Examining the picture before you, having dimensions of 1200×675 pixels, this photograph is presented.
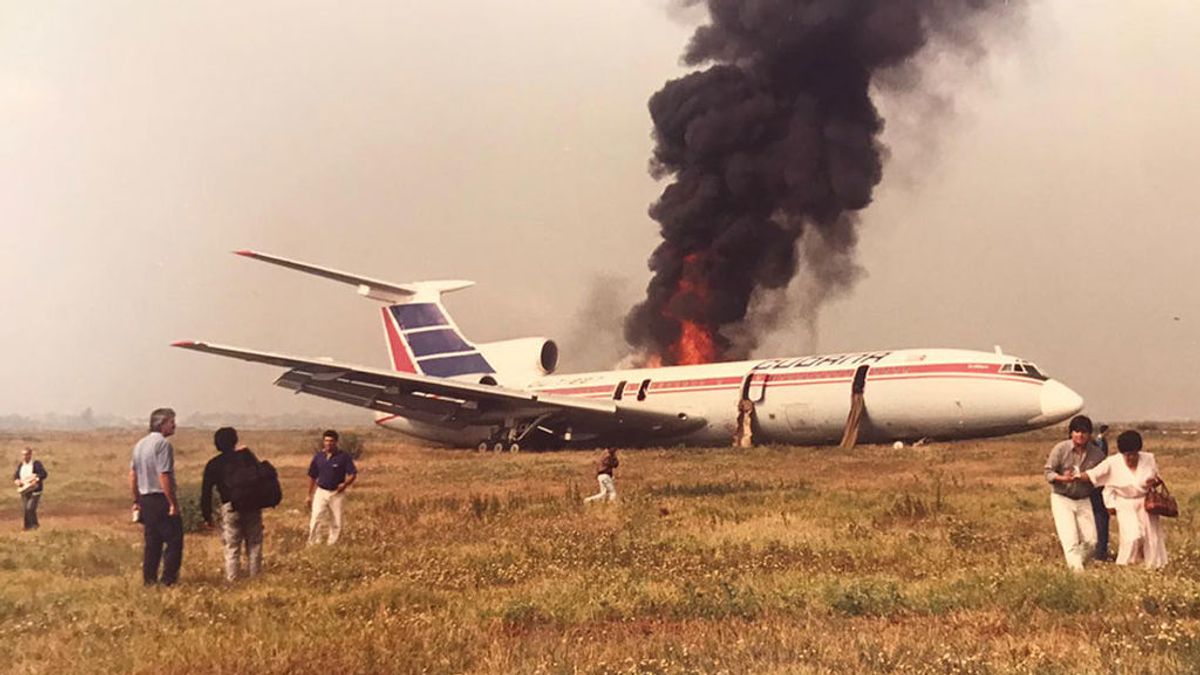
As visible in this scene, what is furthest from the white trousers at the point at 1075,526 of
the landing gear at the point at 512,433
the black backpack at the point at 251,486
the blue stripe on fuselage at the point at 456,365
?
the blue stripe on fuselage at the point at 456,365

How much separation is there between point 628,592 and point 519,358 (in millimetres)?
39093

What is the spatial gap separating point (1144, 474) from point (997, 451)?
24298mm

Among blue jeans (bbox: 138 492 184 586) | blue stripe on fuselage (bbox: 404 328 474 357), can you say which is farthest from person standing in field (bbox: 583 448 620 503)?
blue stripe on fuselage (bbox: 404 328 474 357)

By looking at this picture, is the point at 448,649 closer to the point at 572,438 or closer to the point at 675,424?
the point at 675,424

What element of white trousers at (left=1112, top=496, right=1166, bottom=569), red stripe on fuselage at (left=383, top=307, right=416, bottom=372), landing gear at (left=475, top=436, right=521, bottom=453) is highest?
red stripe on fuselage at (left=383, top=307, right=416, bottom=372)

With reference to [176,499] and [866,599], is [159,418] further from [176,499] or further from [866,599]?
[866,599]

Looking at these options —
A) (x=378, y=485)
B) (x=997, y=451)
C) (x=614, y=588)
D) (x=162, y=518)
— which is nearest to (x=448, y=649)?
(x=614, y=588)

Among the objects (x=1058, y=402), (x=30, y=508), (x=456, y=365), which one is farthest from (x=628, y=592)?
(x=456, y=365)

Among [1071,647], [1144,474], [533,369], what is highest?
[533,369]

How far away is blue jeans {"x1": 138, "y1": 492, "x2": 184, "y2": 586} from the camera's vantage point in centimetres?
1170

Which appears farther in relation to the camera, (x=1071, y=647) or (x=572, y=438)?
(x=572, y=438)

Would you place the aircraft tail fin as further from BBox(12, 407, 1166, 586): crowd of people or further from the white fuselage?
BBox(12, 407, 1166, 586): crowd of people

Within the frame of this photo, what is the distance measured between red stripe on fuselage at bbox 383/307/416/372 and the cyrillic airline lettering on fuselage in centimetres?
1691

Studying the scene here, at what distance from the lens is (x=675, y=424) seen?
135ft
